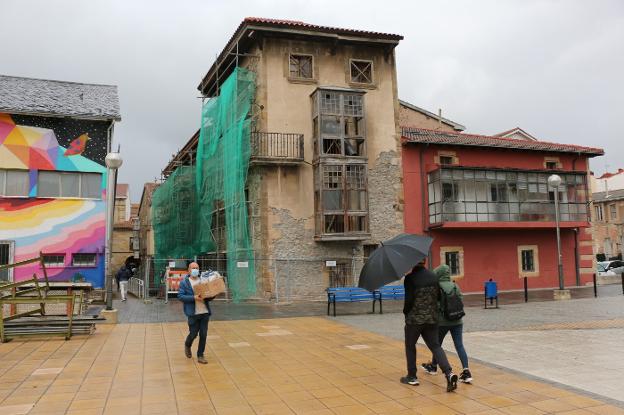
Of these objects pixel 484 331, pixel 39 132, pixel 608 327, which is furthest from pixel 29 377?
pixel 39 132

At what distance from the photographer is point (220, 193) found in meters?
23.5

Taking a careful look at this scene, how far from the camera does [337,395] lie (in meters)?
6.54

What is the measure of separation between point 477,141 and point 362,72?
684 cm

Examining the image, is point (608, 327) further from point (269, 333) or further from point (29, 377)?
point (29, 377)

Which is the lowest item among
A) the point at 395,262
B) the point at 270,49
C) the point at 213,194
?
the point at 395,262

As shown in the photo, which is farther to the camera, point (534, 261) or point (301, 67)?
point (534, 261)

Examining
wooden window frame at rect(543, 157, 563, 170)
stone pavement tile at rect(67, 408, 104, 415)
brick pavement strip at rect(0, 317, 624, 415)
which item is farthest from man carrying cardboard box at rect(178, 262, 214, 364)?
wooden window frame at rect(543, 157, 563, 170)

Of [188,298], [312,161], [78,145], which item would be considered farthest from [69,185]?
[188,298]

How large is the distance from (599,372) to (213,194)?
1923 centimetres

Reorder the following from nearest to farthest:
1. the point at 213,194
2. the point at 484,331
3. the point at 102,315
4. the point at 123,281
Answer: the point at 484,331, the point at 102,315, the point at 123,281, the point at 213,194

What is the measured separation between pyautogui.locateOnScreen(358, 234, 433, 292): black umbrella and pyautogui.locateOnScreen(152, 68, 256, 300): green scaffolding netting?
1393 centimetres

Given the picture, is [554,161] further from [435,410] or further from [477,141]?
[435,410]

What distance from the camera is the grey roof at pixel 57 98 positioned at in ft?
63.1

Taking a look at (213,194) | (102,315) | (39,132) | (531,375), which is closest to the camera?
(531,375)
